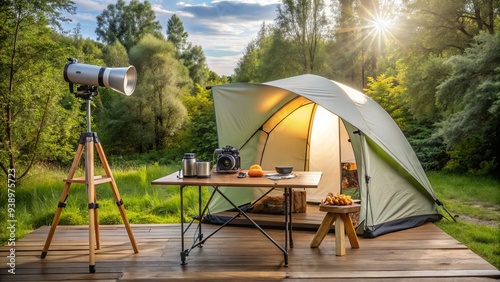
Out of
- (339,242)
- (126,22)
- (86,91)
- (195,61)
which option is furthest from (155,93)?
(339,242)

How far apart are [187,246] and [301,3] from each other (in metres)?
11.7

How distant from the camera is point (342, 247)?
157 inches

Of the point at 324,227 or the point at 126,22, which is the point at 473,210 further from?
the point at 126,22

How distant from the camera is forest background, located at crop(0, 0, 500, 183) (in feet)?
25.4

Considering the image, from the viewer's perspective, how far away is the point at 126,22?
60.7 feet

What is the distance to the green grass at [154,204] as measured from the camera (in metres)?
4.88

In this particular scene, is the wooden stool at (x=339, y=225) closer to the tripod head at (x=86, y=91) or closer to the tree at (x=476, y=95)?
the tripod head at (x=86, y=91)

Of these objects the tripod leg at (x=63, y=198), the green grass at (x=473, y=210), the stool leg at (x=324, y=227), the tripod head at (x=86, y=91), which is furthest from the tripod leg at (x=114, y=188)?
the green grass at (x=473, y=210)

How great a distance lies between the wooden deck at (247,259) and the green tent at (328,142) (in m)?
0.37

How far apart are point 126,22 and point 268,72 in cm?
664

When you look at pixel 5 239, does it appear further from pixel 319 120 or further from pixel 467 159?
pixel 467 159

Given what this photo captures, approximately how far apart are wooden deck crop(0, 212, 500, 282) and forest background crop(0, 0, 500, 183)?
2.03 m

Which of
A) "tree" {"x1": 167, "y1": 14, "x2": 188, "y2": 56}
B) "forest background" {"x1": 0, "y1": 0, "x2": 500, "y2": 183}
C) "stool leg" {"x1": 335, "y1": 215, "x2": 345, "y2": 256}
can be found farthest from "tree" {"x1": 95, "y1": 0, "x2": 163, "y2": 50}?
"stool leg" {"x1": 335, "y1": 215, "x2": 345, "y2": 256}

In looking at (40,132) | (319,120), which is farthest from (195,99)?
(319,120)
